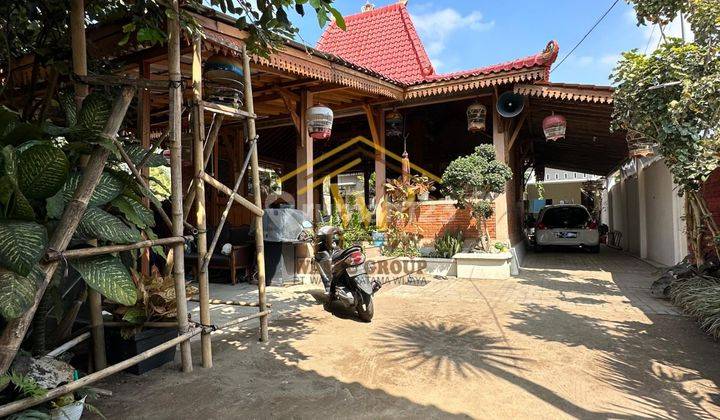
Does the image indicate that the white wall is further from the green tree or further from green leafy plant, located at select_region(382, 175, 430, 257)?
green leafy plant, located at select_region(382, 175, 430, 257)

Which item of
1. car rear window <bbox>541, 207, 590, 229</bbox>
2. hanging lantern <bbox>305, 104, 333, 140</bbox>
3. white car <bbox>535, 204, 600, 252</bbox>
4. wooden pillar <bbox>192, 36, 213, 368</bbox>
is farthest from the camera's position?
car rear window <bbox>541, 207, 590, 229</bbox>

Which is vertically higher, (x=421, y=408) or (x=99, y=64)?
(x=99, y=64)

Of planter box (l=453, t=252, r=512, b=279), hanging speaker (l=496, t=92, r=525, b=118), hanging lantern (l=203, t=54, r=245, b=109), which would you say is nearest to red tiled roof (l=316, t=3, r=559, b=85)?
hanging speaker (l=496, t=92, r=525, b=118)

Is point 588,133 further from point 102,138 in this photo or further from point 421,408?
point 102,138

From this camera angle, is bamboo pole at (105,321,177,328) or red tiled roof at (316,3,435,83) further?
red tiled roof at (316,3,435,83)

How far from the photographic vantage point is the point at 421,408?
253cm

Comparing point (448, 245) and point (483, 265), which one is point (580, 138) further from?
point (483, 265)

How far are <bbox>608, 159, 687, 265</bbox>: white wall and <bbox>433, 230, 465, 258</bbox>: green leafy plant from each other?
3.49m

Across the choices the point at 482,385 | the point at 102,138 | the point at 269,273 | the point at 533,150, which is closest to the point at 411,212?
the point at 269,273

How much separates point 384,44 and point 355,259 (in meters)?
7.96

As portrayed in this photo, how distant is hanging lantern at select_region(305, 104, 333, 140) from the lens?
21.8 ft

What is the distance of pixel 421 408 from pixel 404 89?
6.65 m

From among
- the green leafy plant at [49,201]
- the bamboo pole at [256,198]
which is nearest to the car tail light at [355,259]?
the bamboo pole at [256,198]

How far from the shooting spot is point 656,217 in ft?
29.7
